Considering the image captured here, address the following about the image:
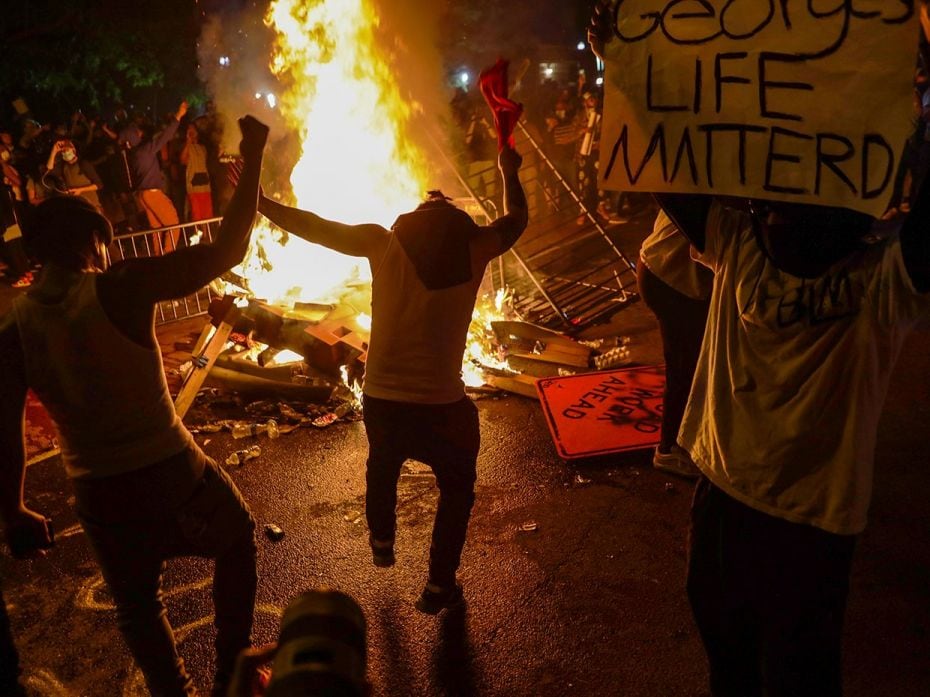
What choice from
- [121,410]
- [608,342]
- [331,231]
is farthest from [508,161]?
[608,342]

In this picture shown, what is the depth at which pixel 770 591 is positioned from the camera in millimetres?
2266

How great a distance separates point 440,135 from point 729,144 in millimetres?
8821

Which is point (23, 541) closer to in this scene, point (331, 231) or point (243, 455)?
point (331, 231)

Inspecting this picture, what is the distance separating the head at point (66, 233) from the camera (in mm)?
2578

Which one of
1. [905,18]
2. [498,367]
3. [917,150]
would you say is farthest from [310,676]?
[917,150]

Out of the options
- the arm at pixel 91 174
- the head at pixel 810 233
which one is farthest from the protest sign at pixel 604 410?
the arm at pixel 91 174

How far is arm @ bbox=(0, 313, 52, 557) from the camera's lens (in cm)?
256

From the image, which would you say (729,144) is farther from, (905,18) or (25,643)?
(25,643)

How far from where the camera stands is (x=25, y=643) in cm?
376

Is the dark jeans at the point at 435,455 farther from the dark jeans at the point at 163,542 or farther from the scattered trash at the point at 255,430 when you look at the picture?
the scattered trash at the point at 255,430

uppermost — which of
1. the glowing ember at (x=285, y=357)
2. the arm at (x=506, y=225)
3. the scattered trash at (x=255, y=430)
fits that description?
the arm at (x=506, y=225)

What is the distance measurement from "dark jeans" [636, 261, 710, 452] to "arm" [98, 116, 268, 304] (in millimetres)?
2839

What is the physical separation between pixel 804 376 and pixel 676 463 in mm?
3027

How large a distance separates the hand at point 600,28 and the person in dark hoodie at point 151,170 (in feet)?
40.6
